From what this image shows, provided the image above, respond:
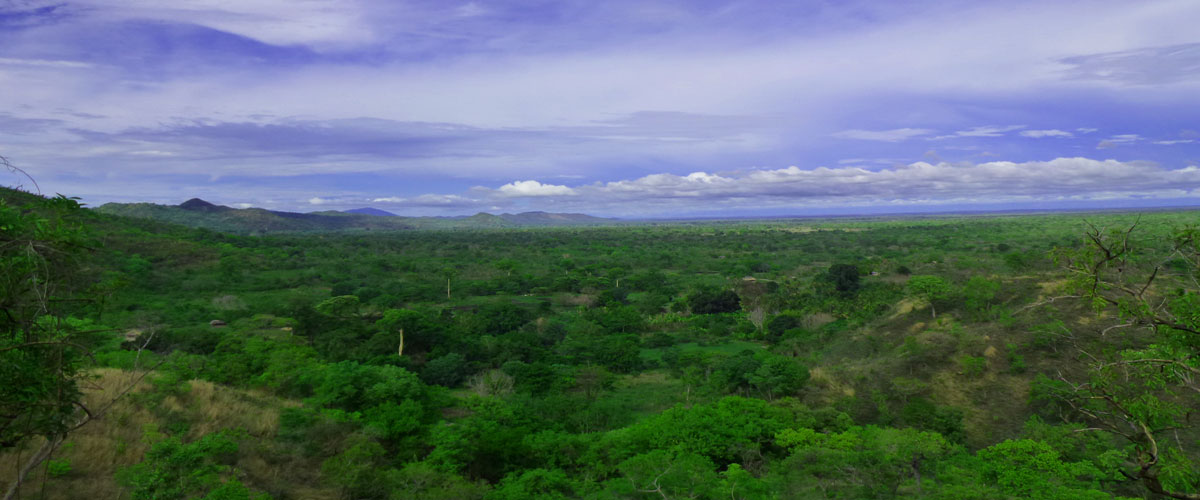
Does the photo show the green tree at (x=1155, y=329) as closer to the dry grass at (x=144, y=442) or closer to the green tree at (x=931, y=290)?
the dry grass at (x=144, y=442)

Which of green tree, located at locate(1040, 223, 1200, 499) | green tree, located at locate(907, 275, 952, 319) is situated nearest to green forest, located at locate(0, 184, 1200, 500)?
green tree, located at locate(1040, 223, 1200, 499)

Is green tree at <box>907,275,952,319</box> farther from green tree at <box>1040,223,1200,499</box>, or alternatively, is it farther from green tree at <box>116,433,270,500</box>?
green tree at <box>116,433,270,500</box>

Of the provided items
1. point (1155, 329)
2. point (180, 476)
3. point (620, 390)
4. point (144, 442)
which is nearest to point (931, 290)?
point (620, 390)

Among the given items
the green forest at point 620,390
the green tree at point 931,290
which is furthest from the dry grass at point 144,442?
the green tree at point 931,290

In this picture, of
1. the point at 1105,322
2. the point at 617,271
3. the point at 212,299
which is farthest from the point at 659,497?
the point at 617,271

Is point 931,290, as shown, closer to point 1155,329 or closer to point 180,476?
point 1155,329

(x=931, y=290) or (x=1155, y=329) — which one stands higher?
(x=1155, y=329)
